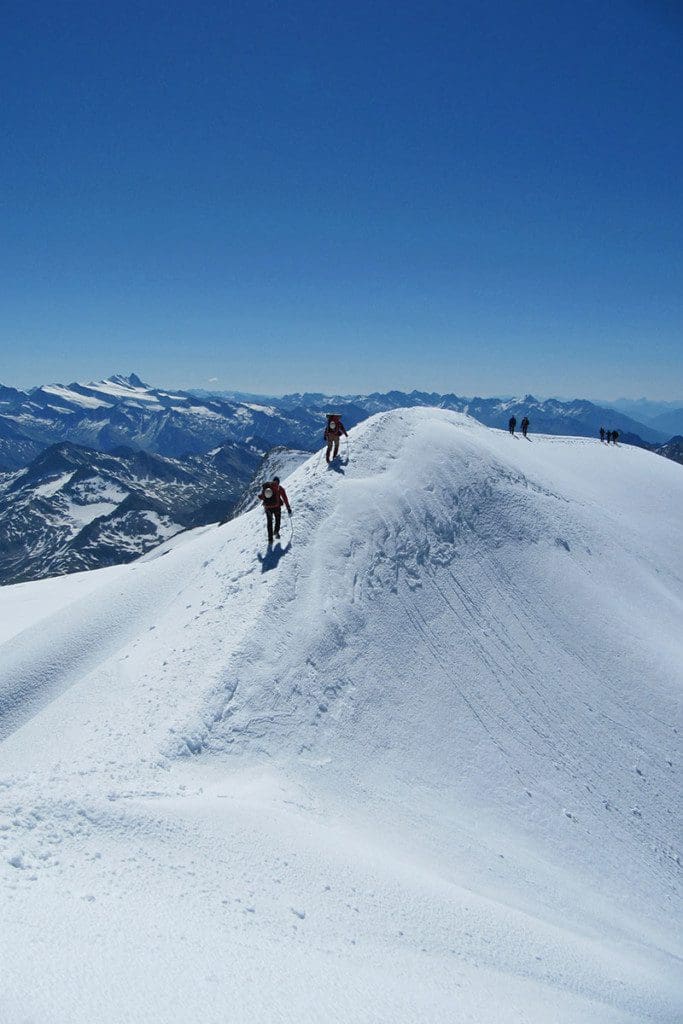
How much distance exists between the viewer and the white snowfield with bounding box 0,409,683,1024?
7.59 metres

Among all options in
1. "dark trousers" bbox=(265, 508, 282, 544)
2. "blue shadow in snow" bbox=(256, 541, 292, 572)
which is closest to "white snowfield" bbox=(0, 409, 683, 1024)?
"blue shadow in snow" bbox=(256, 541, 292, 572)

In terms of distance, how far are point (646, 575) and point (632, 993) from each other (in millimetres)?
23282

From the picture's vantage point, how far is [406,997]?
306 inches

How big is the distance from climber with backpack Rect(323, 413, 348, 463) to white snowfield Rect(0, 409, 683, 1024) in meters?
1.36

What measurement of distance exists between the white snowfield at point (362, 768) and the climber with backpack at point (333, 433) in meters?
1.36

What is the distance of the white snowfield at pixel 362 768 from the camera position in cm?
759

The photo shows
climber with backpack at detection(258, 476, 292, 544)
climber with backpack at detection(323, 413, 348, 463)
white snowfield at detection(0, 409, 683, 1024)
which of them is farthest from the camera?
climber with backpack at detection(323, 413, 348, 463)

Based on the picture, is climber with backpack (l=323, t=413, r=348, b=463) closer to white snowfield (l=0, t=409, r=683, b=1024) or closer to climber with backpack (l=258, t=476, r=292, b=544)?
white snowfield (l=0, t=409, r=683, b=1024)

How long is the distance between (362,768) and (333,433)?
16112 mm

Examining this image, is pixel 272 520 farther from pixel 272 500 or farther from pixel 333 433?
pixel 333 433

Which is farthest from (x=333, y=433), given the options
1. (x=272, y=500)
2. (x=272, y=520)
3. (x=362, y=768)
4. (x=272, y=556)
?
(x=362, y=768)

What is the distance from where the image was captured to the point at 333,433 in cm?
2602

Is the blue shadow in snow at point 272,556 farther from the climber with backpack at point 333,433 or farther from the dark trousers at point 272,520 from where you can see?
the climber with backpack at point 333,433

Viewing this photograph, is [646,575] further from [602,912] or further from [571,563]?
[602,912]
